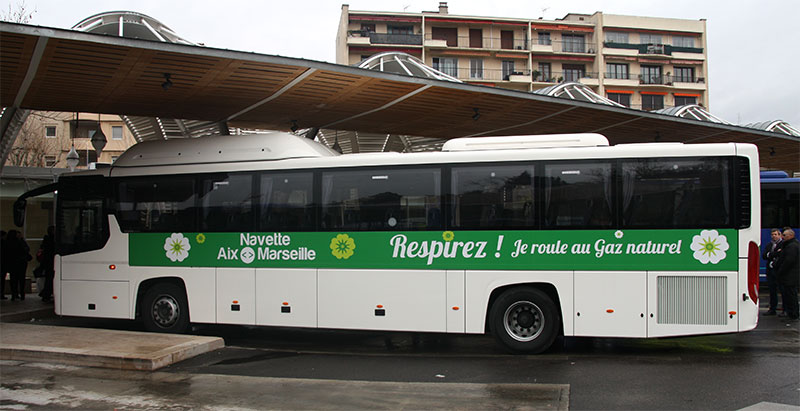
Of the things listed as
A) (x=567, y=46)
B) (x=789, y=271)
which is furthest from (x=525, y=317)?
(x=567, y=46)

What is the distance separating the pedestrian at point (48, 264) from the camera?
51.4 ft

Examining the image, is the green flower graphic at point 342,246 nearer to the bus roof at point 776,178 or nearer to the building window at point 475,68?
the bus roof at point 776,178

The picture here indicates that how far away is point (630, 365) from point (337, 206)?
499 cm

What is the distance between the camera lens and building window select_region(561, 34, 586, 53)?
6562 centimetres

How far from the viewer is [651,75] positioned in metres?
66.2

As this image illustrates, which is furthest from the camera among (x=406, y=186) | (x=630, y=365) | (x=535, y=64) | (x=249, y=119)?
(x=535, y=64)

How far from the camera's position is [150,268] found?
11570 millimetres

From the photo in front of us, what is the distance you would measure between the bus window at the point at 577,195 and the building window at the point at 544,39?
2322 inches

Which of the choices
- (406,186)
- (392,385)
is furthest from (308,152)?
(392,385)

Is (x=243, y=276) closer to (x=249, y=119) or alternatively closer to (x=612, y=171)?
(x=612, y=171)

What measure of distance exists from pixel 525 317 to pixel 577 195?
2.00 meters

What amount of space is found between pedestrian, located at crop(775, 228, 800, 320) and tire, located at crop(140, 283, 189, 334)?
440 inches

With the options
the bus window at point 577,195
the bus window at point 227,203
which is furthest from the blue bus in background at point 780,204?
the bus window at point 227,203

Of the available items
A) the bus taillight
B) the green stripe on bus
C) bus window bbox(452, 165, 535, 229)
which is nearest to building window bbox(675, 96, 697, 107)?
the bus taillight
